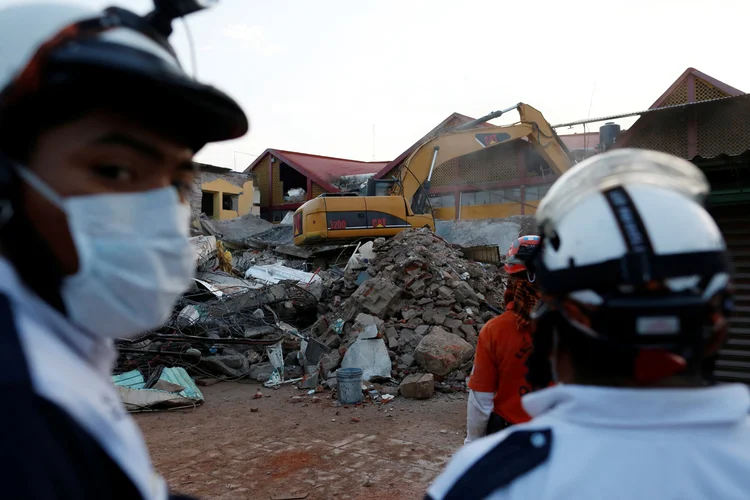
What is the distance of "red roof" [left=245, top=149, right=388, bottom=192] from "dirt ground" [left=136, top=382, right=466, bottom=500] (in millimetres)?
20402

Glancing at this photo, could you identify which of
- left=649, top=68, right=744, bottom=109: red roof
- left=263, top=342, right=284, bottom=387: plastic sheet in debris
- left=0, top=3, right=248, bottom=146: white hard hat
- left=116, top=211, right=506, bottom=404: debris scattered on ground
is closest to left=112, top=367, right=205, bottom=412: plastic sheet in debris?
left=116, top=211, right=506, bottom=404: debris scattered on ground

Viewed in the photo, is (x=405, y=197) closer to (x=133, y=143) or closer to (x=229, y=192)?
(x=133, y=143)

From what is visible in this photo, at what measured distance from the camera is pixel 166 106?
107cm

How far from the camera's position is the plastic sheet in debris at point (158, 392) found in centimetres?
769

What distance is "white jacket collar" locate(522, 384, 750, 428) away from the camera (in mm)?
964

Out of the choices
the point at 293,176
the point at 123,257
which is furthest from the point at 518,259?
the point at 293,176

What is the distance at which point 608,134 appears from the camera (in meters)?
7.98

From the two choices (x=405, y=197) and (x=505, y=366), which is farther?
(x=405, y=197)

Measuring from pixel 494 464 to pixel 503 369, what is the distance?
7.09 ft

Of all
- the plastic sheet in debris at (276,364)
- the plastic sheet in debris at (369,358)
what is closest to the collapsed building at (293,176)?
the plastic sheet in debris at (276,364)

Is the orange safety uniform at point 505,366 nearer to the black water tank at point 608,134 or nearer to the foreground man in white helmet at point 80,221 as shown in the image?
the foreground man in white helmet at point 80,221

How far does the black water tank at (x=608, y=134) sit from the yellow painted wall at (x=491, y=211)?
1328cm

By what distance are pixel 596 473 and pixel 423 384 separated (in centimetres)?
697

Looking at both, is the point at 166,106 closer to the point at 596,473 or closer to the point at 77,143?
the point at 77,143
